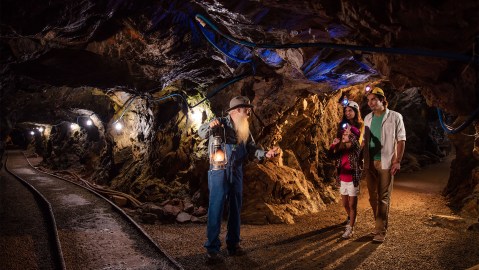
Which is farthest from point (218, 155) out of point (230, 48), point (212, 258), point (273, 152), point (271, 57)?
point (230, 48)

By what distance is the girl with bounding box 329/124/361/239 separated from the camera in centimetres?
462

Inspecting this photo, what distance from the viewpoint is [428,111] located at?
16.8 metres

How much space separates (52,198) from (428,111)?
18451mm

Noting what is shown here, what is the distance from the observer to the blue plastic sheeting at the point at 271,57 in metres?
5.42

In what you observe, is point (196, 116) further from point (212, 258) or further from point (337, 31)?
point (337, 31)

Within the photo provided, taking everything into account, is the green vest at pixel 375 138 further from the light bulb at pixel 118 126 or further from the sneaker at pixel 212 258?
the light bulb at pixel 118 126

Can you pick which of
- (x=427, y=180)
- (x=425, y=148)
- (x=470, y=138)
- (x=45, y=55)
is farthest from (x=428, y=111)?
(x=45, y=55)

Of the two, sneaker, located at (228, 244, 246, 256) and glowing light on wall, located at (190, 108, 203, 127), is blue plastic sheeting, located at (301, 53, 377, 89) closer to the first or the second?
sneaker, located at (228, 244, 246, 256)

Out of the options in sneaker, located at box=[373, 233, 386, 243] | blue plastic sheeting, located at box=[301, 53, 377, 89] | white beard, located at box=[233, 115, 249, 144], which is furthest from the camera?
blue plastic sheeting, located at box=[301, 53, 377, 89]

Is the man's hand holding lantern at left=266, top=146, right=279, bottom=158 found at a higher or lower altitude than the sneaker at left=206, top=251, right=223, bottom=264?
higher

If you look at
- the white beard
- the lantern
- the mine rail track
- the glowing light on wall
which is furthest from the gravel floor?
the glowing light on wall

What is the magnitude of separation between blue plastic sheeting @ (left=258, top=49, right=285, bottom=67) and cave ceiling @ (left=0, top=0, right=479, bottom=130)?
2 cm

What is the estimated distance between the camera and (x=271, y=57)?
18.4 ft

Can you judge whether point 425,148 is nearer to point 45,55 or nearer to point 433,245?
point 433,245
